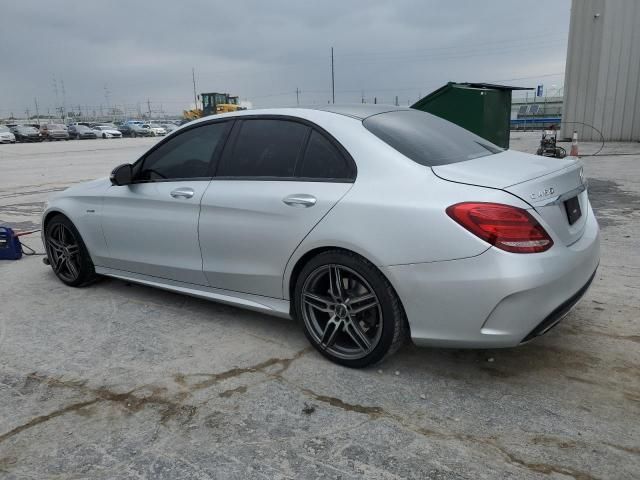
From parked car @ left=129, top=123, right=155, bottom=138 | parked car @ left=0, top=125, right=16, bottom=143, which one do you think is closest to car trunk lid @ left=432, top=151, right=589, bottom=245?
parked car @ left=0, top=125, right=16, bottom=143

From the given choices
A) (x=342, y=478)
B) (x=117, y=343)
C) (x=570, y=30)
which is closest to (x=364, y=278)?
(x=342, y=478)

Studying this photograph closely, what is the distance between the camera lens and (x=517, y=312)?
258 cm

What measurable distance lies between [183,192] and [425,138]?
173 centimetres

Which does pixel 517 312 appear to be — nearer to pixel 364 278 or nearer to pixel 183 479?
pixel 364 278

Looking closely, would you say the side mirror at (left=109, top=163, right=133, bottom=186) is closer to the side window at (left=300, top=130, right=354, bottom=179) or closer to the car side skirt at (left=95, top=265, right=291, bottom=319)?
the car side skirt at (left=95, top=265, right=291, bottom=319)

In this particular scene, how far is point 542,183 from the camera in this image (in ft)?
9.11

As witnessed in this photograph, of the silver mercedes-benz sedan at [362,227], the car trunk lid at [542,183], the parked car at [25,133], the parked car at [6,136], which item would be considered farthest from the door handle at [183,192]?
the parked car at [25,133]

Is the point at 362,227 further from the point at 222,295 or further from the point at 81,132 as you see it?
the point at 81,132

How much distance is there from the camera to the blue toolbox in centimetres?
584

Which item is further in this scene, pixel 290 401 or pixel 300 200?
pixel 300 200

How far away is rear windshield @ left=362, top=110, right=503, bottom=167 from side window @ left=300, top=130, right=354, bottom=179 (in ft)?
0.86

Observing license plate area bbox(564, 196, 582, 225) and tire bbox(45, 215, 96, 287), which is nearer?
license plate area bbox(564, 196, 582, 225)

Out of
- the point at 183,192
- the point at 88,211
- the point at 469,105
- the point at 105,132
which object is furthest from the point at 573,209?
the point at 105,132

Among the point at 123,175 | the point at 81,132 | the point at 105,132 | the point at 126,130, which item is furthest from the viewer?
the point at 126,130
